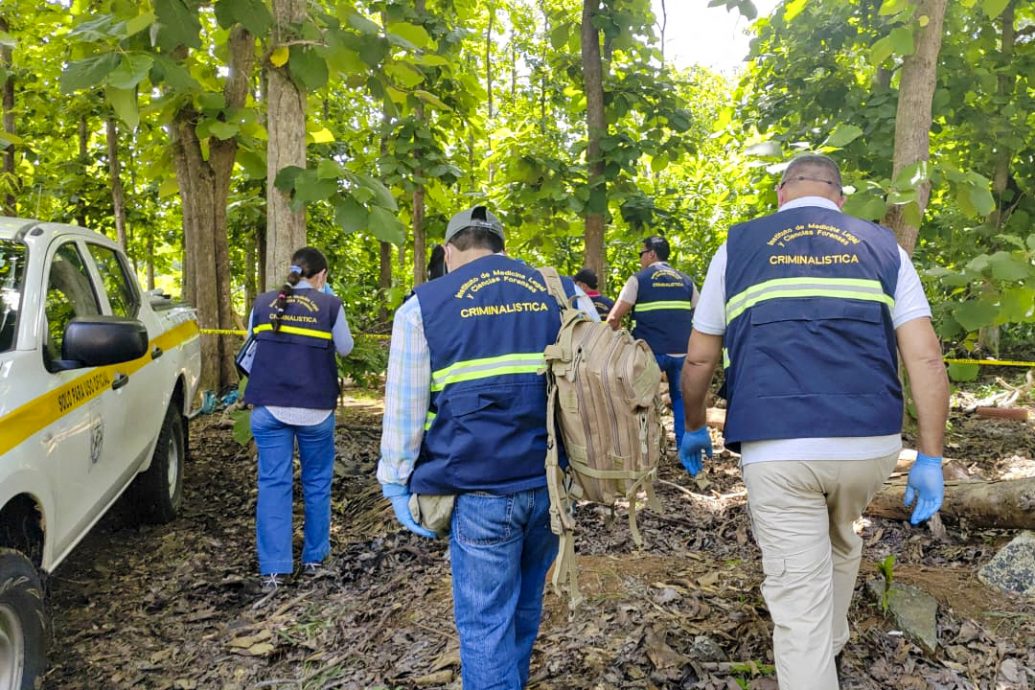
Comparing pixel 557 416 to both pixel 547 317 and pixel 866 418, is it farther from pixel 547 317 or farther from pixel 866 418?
pixel 866 418

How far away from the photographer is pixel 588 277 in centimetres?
772

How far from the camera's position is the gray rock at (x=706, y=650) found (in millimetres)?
3268

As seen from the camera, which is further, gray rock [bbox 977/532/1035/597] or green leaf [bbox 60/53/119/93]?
gray rock [bbox 977/532/1035/597]

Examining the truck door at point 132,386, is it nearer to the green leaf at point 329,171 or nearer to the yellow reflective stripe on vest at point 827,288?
the green leaf at point 329,171

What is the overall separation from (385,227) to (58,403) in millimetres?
1902

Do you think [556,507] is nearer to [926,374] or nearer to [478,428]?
[478,428]

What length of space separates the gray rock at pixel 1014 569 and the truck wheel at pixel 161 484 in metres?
4.96

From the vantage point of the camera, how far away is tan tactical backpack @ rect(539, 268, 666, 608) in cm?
233

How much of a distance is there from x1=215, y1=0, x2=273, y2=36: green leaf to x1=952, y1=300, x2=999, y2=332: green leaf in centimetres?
451

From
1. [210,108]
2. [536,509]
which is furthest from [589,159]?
[536,509]

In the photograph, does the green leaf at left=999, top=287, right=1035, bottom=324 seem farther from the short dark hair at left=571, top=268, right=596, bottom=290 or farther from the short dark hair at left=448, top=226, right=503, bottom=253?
the short dark hair at left=571, top=268, right=596, bottom=290

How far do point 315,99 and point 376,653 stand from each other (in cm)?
536

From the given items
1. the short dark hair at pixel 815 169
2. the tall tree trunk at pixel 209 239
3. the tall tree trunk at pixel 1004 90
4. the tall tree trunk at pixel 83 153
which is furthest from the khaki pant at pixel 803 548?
the tall tree trunk at pixel 83 153

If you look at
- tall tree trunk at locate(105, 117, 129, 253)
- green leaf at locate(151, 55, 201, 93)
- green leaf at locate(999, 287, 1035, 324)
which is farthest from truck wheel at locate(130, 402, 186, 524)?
tall tree trunk at locate(105, 117, 129, 253)
